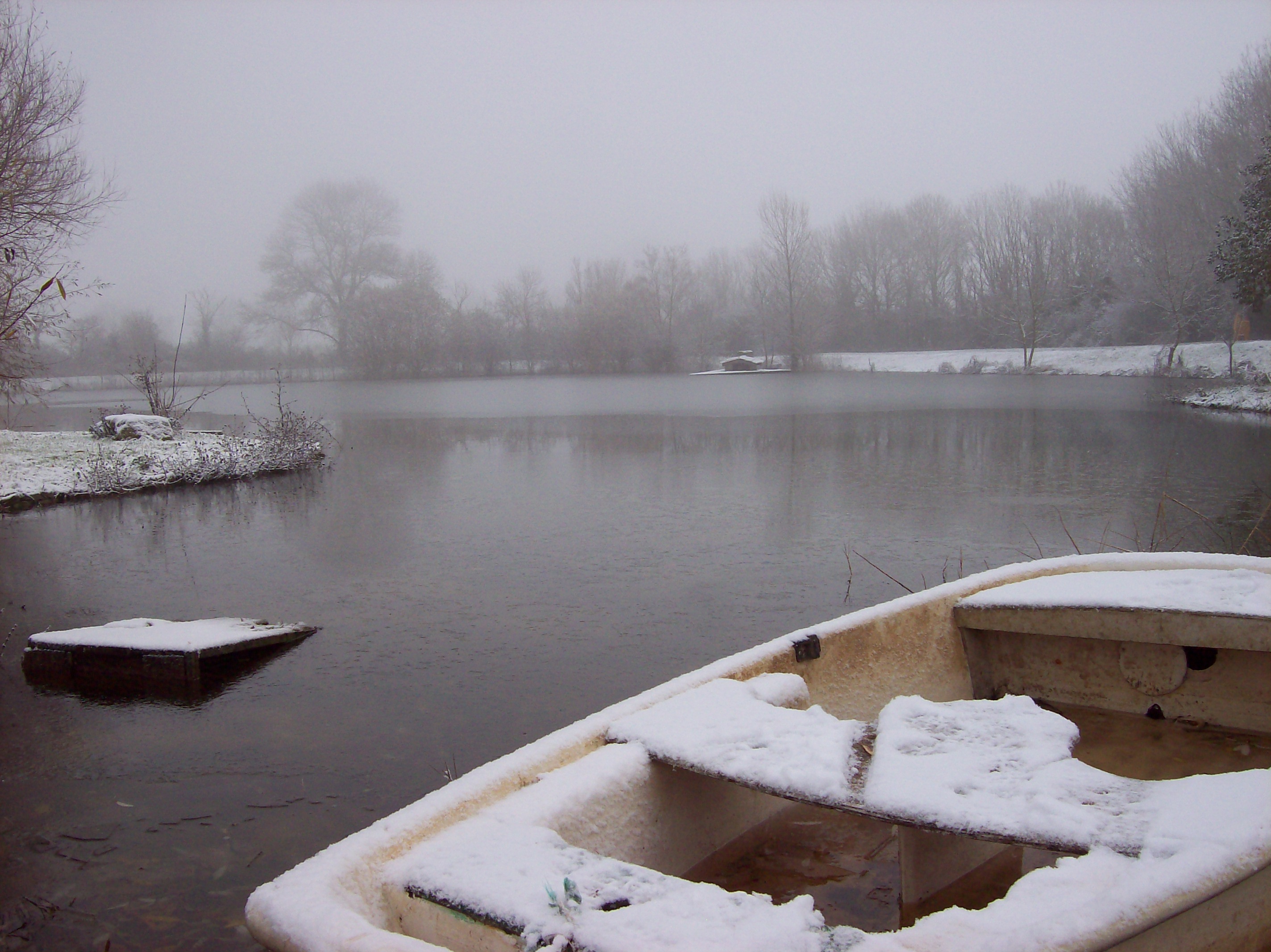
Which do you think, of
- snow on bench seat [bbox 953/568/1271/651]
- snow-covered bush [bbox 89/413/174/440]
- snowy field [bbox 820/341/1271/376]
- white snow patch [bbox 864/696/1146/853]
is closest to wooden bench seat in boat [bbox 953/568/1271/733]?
snow on bench seat [bbox 953/568/1271/651]

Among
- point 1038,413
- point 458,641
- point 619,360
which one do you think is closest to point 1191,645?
point 458,641

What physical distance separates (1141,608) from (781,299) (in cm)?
5533

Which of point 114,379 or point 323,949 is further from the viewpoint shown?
point 114,379

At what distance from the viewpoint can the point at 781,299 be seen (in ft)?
185

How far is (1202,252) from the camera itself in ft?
105

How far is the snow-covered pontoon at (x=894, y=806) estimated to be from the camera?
1432 mm

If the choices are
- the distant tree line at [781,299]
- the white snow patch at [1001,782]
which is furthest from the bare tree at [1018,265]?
the white snow patch at [1001,782]

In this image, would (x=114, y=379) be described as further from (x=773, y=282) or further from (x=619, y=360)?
(x=773, y=282)

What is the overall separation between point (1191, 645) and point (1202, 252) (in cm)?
3574

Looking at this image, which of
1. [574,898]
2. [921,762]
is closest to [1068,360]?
[921,762]

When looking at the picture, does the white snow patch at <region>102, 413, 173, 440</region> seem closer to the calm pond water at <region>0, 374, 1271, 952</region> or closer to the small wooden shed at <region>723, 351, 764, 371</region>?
the calm pond water at <region>0, 374, 1271, 952</region>

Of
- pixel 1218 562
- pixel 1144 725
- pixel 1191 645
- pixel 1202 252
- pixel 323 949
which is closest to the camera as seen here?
pixel 323 949

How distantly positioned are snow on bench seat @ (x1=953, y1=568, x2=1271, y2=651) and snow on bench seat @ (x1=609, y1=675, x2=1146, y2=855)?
804mm

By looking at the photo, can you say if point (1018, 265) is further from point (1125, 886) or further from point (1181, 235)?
point (1125, 886)
